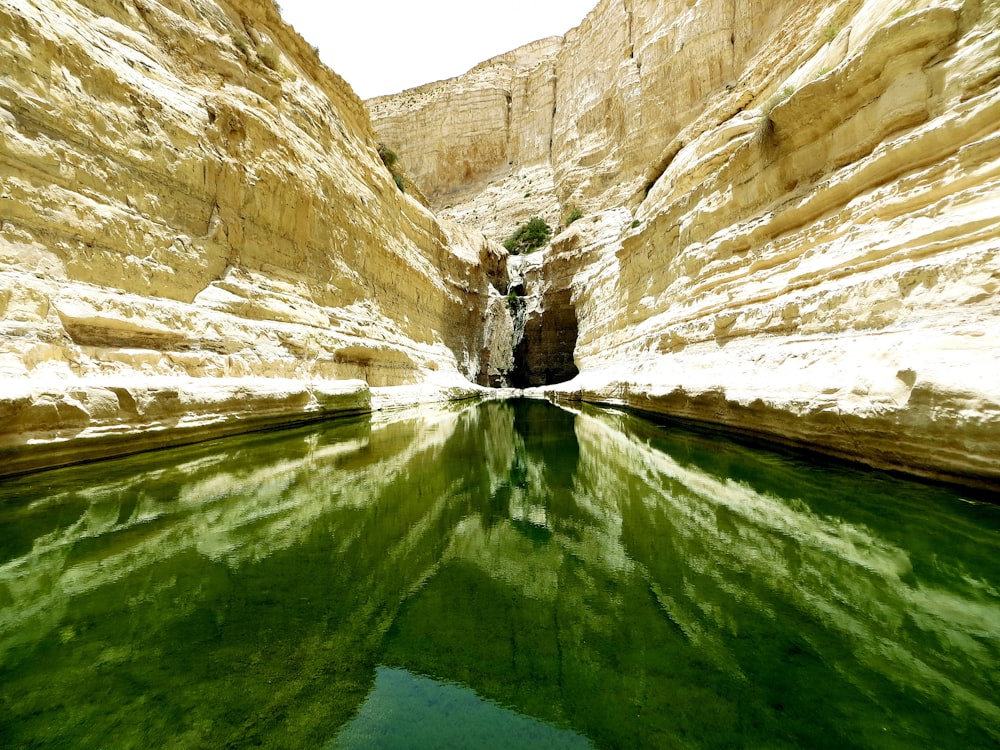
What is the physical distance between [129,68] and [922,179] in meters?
11.6

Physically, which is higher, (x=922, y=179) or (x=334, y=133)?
(x=334, y=133)

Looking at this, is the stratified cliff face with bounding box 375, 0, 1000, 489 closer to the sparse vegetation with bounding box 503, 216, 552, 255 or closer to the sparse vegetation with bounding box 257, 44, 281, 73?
the sparse vegetation with bounding box 257, 44, 281, 73

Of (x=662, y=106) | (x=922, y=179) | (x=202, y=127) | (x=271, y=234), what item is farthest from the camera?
(x=662, y=106)

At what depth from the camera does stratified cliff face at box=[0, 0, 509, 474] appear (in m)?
4.74

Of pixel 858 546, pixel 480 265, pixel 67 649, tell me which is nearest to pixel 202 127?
pixel 67 649

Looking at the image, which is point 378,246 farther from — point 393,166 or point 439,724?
point 439,724

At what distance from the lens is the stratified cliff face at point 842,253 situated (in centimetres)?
346

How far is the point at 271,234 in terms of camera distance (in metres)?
8.95

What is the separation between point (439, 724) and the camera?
1293 millimetres

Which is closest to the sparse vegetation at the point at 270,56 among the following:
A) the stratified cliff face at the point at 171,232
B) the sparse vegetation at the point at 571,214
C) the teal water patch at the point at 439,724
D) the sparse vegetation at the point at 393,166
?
the stratified cliff face at the point at 171,232

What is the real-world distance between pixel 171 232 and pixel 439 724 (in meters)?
8.53

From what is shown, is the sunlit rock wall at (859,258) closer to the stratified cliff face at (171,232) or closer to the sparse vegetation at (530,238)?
the stratified cliff face at (171,232)

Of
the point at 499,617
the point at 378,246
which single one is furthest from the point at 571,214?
the point at 499,617

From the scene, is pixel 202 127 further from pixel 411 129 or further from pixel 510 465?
pixel 411 129
